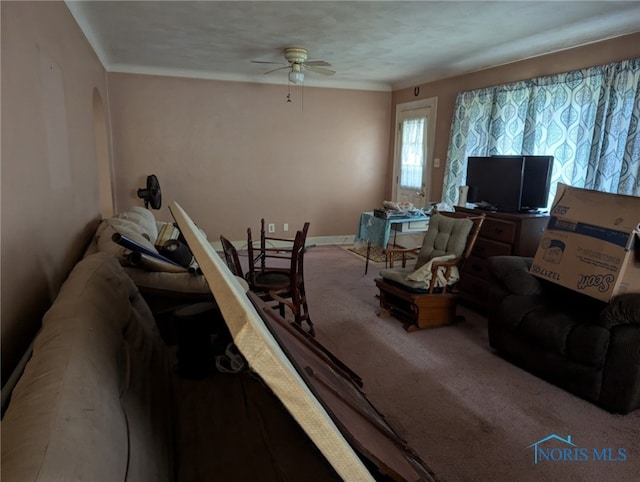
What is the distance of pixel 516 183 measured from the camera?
3.42 metres

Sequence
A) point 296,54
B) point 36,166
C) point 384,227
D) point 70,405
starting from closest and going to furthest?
point 70,405, point 36,166, point 296,54, point 384,227

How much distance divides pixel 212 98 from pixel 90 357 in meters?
4.97

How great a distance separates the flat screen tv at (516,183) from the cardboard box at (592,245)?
28.5 inches

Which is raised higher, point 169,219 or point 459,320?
point 169,219

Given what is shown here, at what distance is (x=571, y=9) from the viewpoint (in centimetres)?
285

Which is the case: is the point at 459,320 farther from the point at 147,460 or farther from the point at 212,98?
the point at 212,98

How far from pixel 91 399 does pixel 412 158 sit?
5.51m

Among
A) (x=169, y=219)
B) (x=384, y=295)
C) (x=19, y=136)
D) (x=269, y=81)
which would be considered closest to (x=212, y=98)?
(x=269, y=81)

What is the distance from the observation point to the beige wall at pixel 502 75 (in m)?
3.11

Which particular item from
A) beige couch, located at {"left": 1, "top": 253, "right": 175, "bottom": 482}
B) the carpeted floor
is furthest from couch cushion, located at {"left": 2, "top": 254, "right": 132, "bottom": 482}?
the carpeted floor
